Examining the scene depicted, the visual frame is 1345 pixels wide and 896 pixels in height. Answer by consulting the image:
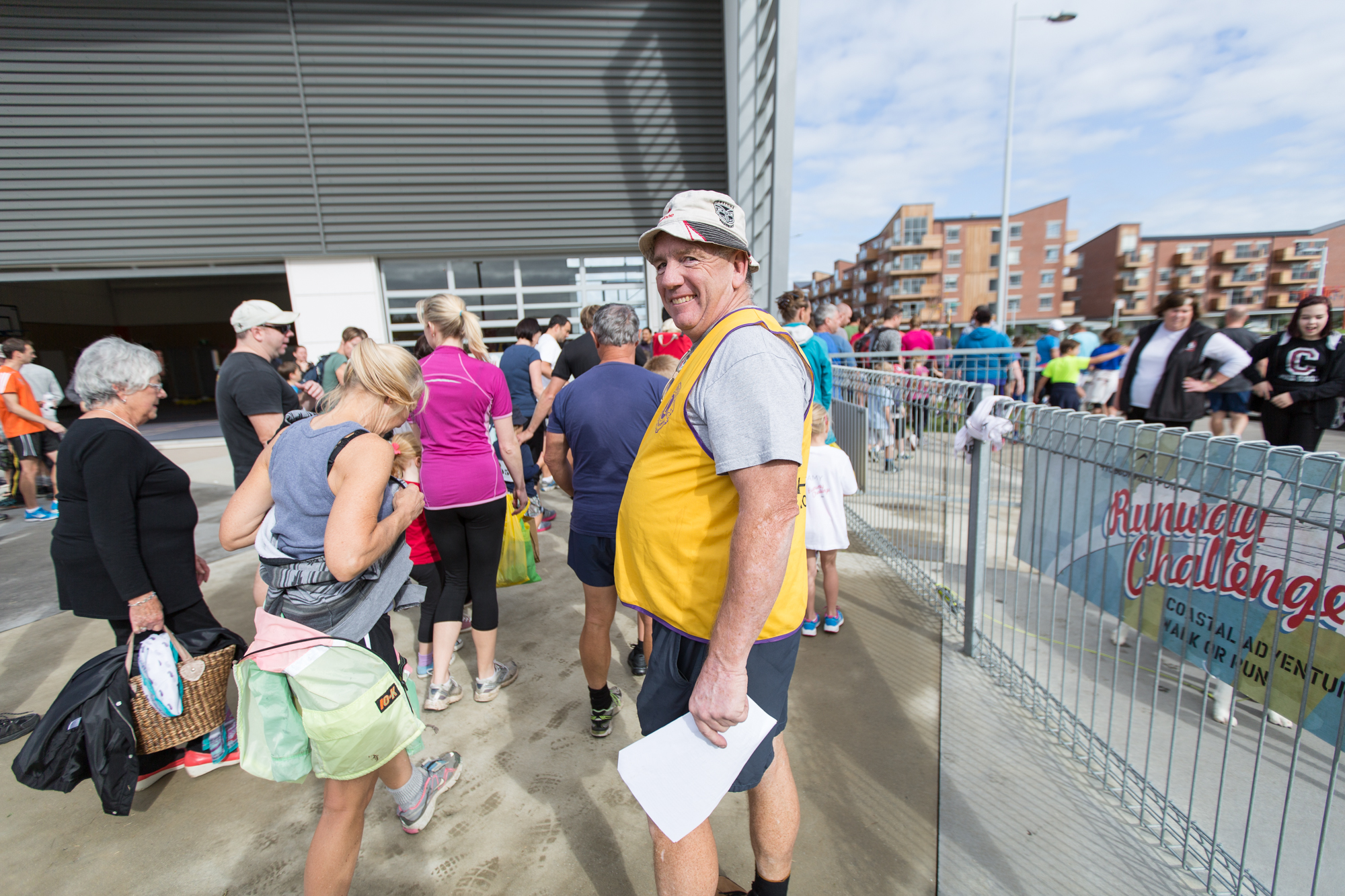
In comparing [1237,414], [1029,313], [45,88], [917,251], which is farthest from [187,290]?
[1029,313]

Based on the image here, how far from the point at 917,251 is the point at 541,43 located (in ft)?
250

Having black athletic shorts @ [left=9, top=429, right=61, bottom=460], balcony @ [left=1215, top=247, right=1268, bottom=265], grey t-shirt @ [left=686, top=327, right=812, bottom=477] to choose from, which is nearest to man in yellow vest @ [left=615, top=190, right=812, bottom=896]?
grey t-shirt @ [left=686, top=327, right=812, bottom=477]

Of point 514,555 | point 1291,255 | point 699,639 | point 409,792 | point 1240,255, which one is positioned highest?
point 1240,255

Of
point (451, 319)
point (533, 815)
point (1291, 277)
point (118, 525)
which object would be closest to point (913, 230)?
point (1291, 277)

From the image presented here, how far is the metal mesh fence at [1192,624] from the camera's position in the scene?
4.99ft

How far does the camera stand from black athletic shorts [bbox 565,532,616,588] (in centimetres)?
262

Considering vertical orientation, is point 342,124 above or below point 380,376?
above

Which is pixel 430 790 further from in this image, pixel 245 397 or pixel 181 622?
pixel 245 397

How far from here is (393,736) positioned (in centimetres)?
182

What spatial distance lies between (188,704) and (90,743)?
0.95ft

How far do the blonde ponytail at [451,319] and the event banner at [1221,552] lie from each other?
2.72 metres

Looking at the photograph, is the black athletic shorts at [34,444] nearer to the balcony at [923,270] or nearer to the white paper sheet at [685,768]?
the white paper sheet at [685,768]

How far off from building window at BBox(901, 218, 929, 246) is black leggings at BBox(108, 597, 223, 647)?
83665mm

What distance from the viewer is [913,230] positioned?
75875 millimetres
